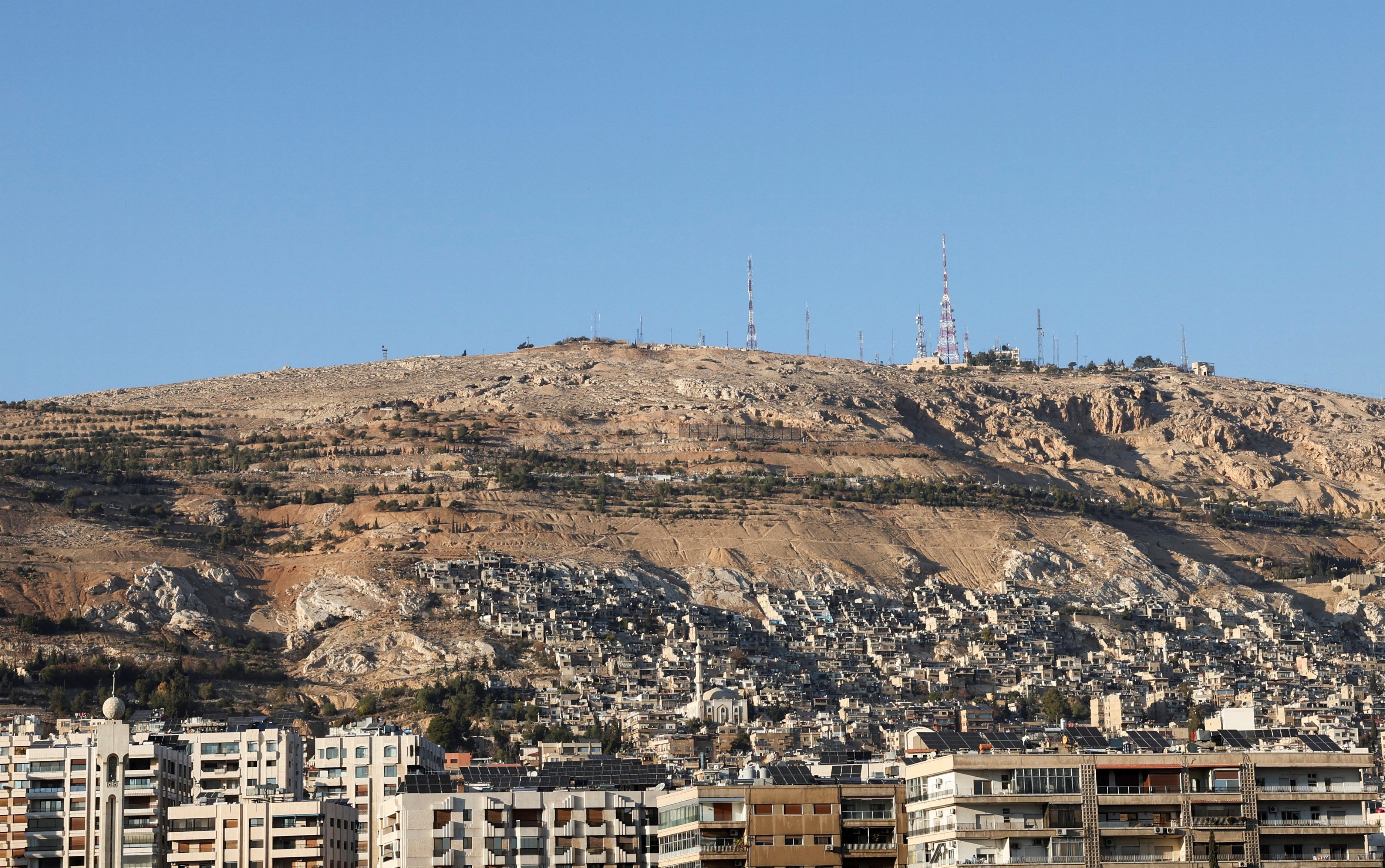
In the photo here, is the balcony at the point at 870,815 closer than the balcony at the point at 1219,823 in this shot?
No

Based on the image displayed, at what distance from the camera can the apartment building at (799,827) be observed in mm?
57469

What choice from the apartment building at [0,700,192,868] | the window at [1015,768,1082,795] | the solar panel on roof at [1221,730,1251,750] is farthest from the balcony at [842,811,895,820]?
the apartment building at [0,700,192,868]

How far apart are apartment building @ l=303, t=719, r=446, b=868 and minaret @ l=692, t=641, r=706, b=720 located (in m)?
38.3

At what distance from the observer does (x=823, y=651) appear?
14462 cm

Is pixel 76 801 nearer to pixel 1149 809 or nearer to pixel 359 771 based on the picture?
pixel 359 771

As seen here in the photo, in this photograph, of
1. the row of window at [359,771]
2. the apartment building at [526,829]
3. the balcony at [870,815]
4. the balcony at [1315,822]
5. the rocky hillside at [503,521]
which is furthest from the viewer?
the rocky hillside at [503,521]

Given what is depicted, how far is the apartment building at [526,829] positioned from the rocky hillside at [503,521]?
64354 mm

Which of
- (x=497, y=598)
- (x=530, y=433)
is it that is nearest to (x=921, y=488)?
(x=530, y=433)

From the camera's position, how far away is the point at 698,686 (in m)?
132

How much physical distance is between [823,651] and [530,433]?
49.0 metres

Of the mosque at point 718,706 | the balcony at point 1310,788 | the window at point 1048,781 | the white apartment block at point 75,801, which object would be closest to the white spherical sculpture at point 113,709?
the white apartment block at point 75,801

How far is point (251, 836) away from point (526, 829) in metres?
10.6

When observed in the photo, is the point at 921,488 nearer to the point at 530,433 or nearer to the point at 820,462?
the point at 820,462

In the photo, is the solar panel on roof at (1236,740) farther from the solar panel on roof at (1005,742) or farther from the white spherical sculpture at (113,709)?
the white spherical sculpture at (113,709)
